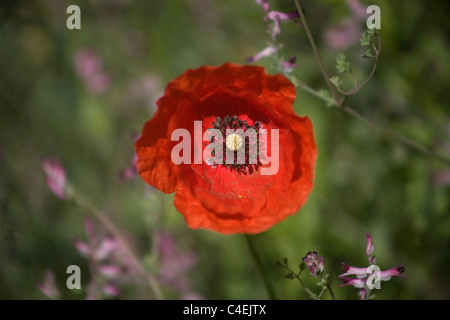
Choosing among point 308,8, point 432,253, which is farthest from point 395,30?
point 432,253

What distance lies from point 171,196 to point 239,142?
1.09 m

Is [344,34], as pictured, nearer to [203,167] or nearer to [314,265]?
[203,167]

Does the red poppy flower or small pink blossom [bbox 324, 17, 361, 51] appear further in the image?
small pink blossom [bbox 324, 17, 361, 51]

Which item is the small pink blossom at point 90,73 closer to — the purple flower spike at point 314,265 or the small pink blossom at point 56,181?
the small pink blossom at point 56,181

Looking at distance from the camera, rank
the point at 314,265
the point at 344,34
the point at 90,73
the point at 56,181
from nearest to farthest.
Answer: the point at 314,265, the point at 56,181, the point at 344,34, the point at 90,73

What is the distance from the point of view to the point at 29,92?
4.16 m

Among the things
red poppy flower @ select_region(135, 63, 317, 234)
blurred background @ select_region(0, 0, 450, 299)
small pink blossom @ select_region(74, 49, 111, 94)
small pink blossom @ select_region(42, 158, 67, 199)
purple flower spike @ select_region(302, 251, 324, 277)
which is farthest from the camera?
small pink blossom @ select_region(74, 49, 111, 94)

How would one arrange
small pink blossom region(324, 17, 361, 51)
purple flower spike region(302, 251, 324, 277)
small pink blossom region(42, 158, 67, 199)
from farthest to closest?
small pink blossom region(324, 17, 361, 51), small pink blossom region(42, 158, 67, 199), purple flower spike region(302, 251, 324, 277)

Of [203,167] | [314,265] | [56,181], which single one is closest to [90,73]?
[56,181]

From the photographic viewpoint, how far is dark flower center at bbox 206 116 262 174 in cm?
215

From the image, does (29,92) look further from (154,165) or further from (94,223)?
(154,165)

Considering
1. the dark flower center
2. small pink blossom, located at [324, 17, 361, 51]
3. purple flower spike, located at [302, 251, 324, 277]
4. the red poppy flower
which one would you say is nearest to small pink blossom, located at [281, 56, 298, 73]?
the red poppy flower

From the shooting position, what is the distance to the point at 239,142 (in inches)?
84.5

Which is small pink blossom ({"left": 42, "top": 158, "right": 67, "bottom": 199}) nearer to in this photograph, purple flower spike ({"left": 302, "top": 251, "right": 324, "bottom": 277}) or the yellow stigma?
the yellow stigma
